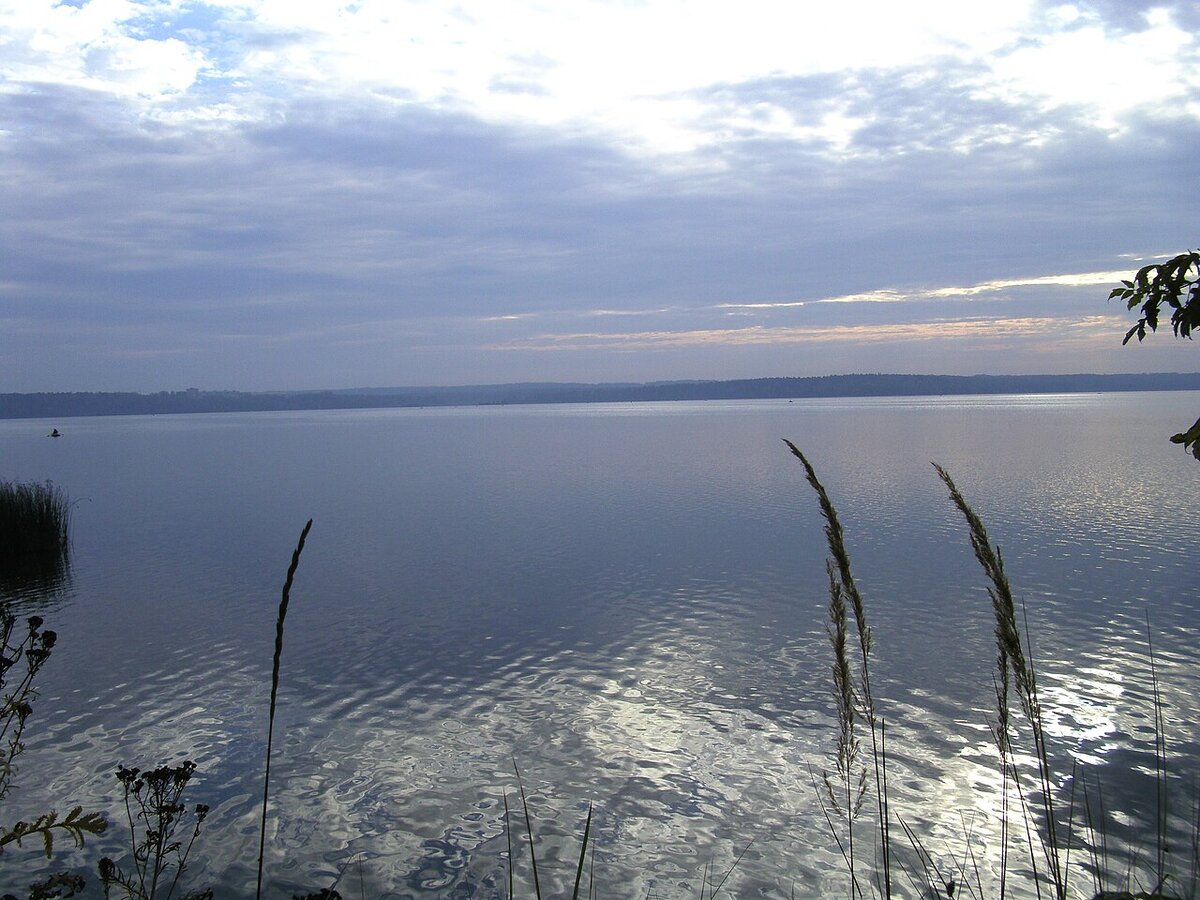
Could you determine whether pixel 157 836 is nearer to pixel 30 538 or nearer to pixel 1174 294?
pixel 1174 294

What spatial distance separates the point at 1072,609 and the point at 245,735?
13.0 meters

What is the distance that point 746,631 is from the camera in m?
14.6

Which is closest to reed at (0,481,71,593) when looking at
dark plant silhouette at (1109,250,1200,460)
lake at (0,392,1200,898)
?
lake at (0,392,1200,898)

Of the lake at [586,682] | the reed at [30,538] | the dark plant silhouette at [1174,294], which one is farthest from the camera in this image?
the reed at [30,538]

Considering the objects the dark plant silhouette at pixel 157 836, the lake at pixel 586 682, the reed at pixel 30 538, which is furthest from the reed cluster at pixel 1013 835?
the reed at pixel 30 538

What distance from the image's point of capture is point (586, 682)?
12172mm

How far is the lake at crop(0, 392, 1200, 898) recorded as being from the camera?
785cm

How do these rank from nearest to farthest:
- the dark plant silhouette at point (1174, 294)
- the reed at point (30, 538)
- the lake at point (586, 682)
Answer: the dark plant silhouette at point (1174, 294), the lake at point (586, 682), the reed at point (30, 538)

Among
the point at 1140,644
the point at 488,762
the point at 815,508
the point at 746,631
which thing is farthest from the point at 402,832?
the point at 815,508

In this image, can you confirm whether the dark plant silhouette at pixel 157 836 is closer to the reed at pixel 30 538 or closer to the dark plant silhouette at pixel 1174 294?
the dark plant silhouette at pixel 1174 294

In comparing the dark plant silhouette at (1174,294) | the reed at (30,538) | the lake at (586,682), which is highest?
the dark plant silhouette at (1174,294)

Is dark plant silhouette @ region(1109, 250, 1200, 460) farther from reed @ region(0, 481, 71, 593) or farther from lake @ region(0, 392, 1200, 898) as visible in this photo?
reed @ region(0, 481, 71, 593)

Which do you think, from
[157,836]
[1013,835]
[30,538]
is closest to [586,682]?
[1013,835]

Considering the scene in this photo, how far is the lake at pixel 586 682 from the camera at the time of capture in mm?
7848
